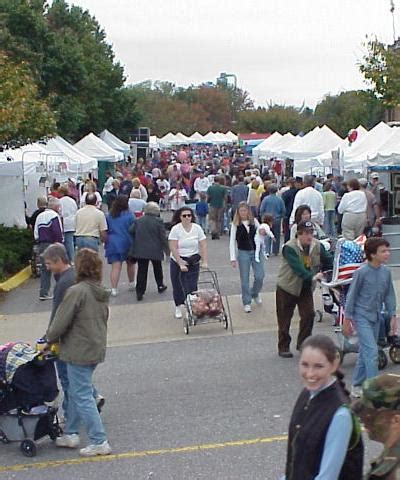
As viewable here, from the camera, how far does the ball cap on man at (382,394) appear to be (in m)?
3.69

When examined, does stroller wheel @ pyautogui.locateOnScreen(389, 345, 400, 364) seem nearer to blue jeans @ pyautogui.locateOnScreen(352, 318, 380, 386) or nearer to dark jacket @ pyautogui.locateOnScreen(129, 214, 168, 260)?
blue jeans @ pyautogui.locateOnScreen(352, 318, 380, 386)

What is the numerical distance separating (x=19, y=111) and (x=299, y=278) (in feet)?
26.3

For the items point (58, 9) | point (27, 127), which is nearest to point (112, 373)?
point (27, 127)

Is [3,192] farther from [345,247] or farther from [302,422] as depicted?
[302,422]

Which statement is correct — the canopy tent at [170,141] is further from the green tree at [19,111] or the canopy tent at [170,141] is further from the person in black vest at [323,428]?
the person in black vest at [323,428]

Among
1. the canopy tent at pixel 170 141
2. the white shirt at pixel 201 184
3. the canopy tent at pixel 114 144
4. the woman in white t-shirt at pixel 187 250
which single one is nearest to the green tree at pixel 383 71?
the white shirt at pixel 201 184

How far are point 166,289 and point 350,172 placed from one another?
10647 mm

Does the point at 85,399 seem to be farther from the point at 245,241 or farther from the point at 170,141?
the point at 170,141

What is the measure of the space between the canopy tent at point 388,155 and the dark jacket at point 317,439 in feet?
56.8

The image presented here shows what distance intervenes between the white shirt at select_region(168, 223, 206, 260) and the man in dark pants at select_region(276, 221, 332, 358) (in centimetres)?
220

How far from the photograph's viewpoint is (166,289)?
14.9m

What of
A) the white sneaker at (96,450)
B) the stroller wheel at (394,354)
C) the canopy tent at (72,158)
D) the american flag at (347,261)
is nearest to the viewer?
the white sneaker at (96,450)

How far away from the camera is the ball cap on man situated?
3688 mm

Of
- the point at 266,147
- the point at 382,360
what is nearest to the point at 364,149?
the point at 382,360
